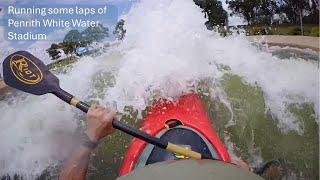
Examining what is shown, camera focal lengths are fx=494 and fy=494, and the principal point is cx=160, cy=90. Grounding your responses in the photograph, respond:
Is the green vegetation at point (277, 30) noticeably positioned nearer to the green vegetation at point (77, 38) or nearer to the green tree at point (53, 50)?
the green vegetation at point (77, 38)

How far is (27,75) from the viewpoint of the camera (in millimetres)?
1470

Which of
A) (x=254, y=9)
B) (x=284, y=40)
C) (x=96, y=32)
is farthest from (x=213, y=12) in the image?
(x=96, y=32)

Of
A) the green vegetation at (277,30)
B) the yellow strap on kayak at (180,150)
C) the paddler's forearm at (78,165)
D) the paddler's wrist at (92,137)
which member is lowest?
the paddler's forearm at (78,165)

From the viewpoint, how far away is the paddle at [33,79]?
1463 millimetres

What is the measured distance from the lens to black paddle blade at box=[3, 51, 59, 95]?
4.82ft

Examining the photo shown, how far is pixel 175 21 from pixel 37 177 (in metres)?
0.65

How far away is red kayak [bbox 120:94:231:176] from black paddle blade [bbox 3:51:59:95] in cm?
31

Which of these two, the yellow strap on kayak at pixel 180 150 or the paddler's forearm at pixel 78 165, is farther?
the paddler's forearm at pixel 78 165

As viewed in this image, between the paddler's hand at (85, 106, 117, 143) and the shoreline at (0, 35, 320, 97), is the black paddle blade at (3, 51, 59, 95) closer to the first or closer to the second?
the paddler's hand at (85, 106, 117, 143)

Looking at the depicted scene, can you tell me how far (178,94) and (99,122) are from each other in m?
0.27

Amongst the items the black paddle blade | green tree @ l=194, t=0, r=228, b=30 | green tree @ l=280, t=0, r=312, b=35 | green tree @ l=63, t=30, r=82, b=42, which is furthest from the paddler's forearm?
green tree @ l=280, t=0, r=312, b=35

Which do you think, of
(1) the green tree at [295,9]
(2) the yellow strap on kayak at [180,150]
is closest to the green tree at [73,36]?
(2) the yellow strap on kayak at [180,150]

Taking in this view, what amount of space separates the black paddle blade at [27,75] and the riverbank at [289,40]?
63 cm

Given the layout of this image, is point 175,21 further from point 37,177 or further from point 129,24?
point 37,177
